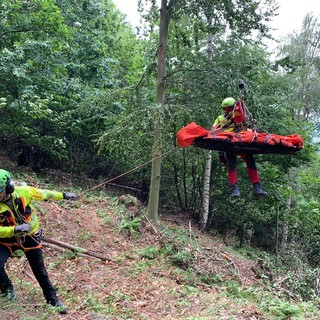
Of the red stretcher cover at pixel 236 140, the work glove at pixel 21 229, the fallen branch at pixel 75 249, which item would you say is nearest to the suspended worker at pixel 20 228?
the work glove at pixel 21 229

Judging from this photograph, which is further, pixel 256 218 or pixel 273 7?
pixel 256 218

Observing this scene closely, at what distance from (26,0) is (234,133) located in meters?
8.08

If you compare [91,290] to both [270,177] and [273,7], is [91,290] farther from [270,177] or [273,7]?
[270,177]

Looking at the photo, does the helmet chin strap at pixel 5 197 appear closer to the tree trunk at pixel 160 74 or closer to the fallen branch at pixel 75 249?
the fallen branch at pixel 75 249

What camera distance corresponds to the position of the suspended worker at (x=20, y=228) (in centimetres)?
429

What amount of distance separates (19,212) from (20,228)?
0.33m

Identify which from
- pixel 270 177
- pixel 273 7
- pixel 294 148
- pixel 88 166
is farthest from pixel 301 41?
pixel 294 148

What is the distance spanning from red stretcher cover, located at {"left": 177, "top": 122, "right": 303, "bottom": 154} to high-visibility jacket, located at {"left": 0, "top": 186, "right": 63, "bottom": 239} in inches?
110

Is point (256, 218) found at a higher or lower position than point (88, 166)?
lower

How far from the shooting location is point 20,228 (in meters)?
4.25

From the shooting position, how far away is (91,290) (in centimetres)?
614

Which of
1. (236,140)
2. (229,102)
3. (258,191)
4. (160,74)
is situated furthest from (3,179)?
(160,74)

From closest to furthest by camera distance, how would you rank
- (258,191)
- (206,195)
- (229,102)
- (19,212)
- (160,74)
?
(19,212), (229,102), (258,191), (160,74), (206,195)

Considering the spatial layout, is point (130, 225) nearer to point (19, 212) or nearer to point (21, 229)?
point (19, 212)
